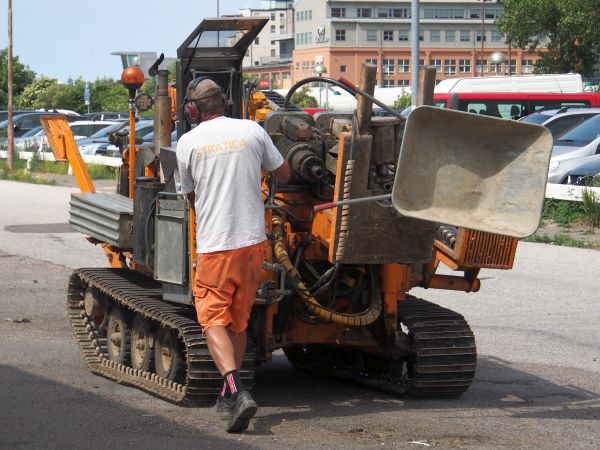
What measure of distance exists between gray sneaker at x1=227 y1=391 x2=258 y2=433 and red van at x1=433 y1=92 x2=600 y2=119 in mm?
34182

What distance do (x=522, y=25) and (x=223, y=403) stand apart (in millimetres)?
66180

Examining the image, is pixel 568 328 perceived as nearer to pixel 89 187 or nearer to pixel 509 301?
pixel 509 301

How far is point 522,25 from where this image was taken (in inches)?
2817

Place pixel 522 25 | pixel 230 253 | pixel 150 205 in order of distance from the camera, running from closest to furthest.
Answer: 1. pixel 230 253
2. pixel 150 205
3. pixel 522 25

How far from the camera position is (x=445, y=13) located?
149500 millimetres

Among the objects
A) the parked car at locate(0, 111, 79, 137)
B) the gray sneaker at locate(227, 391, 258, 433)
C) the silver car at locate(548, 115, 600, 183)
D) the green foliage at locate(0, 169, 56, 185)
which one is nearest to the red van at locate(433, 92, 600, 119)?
the green foliage at locate(0, 169, 56, 185)

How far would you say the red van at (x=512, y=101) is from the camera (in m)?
41.4

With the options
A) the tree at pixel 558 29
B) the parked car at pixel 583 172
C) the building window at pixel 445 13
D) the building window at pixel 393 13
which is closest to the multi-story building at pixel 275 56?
the building window at pixel 393 13

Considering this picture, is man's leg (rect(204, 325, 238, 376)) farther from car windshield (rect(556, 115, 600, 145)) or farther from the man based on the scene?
car windshield (rect(556, 115, 600, 145))

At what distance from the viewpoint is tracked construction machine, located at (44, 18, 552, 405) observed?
7.19 m

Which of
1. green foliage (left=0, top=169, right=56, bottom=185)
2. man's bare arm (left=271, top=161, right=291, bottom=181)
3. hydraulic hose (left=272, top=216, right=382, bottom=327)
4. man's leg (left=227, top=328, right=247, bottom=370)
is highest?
man's bare arm (left=271, top=161, right=291, bottom=181)

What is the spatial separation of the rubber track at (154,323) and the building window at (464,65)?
137782mm

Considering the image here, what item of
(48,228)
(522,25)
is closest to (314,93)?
(522,25)

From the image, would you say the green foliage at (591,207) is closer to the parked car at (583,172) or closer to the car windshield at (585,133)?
the parked car at (583,172)
